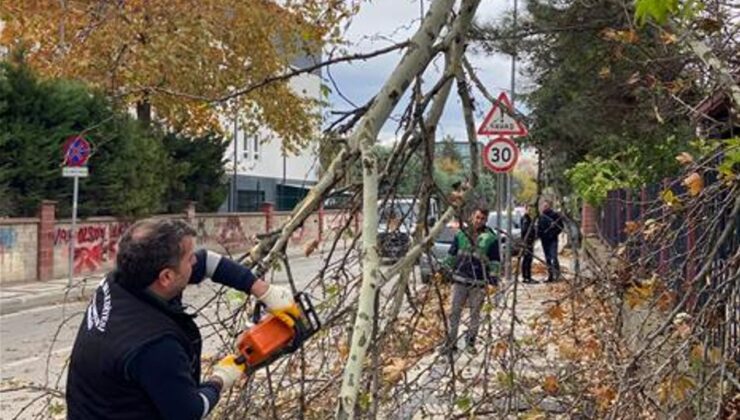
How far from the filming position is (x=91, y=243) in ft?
63.2

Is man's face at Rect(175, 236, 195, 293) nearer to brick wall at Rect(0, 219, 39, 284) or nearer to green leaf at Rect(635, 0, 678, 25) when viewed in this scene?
green leaf at Rect(635, 0, 678, 25)

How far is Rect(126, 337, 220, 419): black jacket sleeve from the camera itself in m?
2.61

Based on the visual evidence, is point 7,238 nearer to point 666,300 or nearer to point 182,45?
point 182,45

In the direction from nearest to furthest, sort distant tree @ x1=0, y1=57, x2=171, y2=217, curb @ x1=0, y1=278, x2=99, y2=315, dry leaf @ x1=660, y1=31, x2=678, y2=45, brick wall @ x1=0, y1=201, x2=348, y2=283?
dry leaf @ x1=660, y1=31, x2=678, y2=45, curb @ x1=0, y1=278, x2=99, y2=315, brick wall @ x1=0, y1=201, x2=348, y2=283, distant tree @ x1=0, y1=57, x2=171, y2=217

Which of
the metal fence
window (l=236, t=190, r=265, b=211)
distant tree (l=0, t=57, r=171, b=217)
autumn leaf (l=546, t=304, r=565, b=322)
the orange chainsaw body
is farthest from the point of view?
window (l=236, t=190, r=265, b=211)

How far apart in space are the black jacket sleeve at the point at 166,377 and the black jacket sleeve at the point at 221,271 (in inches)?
19.4

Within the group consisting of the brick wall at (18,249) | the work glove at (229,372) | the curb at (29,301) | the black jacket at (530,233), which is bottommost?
the curb at (29,301)

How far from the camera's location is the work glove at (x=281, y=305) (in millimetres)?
3018

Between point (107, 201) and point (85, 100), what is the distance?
8.42 ft

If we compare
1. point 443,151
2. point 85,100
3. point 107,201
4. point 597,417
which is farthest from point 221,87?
point 597,417

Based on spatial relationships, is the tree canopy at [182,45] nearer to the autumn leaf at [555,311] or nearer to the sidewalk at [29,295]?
the sidewalk at [29,295]

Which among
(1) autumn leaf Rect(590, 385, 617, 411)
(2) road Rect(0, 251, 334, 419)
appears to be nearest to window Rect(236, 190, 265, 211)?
(2) road Rect(0, 251, 334, 419)

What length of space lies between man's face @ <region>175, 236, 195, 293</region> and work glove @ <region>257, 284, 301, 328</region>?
34cm

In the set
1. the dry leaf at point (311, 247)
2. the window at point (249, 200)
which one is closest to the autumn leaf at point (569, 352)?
the dry leaf at point (311, 247)
